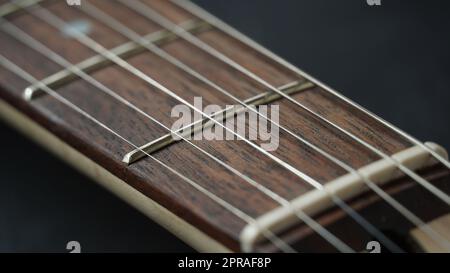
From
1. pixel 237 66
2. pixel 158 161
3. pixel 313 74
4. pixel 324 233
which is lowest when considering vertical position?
pixel 324 233

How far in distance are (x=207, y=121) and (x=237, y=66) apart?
0.41ft

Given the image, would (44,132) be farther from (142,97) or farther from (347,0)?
(347,0)

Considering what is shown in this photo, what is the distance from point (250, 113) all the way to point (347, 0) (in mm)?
444

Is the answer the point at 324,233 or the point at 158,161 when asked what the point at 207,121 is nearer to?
the point at 158,161

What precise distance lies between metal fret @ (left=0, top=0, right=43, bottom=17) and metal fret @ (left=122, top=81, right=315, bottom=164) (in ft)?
1.18

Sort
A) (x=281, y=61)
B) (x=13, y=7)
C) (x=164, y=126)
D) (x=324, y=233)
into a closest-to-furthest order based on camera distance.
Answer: (x=324, y=233)
(x=164, y=126)
(x=281, y=61)
(x=13, y=7)

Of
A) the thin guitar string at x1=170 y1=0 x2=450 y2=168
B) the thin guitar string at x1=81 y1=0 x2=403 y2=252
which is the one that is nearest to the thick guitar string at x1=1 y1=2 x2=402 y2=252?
the thin guitar string at x1=81 y1=0 x2=403 y2=252

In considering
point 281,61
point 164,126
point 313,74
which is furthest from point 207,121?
point 313,74

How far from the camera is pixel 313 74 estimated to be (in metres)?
1.16

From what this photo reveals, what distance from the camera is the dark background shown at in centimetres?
102

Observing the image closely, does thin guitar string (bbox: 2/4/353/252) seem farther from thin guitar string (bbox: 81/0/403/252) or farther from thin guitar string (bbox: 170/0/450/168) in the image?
thin guitar string (bbox: 170/0/450/168)

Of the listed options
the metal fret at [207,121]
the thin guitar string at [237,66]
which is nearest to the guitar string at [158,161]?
the metal fret at [207,121]

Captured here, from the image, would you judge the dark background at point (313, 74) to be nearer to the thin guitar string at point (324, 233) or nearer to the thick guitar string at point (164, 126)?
the thick guitar string at point (164, 126)
